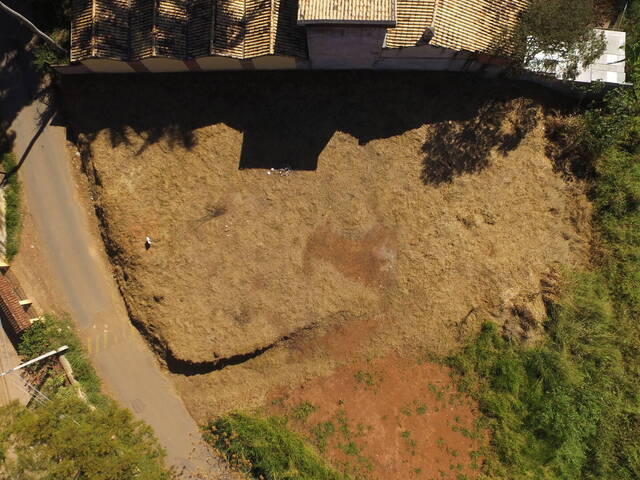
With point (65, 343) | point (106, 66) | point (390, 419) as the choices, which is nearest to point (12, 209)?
point (65, 343)

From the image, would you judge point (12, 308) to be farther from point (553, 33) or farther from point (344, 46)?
point (553, 33)

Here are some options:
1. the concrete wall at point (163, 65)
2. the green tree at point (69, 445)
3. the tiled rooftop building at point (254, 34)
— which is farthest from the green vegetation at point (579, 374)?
the concrete wall at point (163, 65)

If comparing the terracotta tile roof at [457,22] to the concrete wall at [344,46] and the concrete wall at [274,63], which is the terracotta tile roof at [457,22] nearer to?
the concrete wall at [344,46]

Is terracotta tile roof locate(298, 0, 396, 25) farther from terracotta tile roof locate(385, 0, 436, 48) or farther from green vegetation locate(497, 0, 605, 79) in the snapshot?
green vegetation locate(497, 0, 605, 79)

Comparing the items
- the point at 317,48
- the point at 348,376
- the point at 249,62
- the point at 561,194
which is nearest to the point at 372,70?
the point at 317,48

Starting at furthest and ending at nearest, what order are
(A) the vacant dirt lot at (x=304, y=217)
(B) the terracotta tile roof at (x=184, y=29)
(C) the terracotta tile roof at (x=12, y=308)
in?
(A) the vacant dirt lot at (x=304, y=217) → (C) the terracotta tile roof at (x=12, y=308) → (B) the terracotta tile roof at (x=184, y=29)

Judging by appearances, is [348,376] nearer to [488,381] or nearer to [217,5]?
[488,381]
